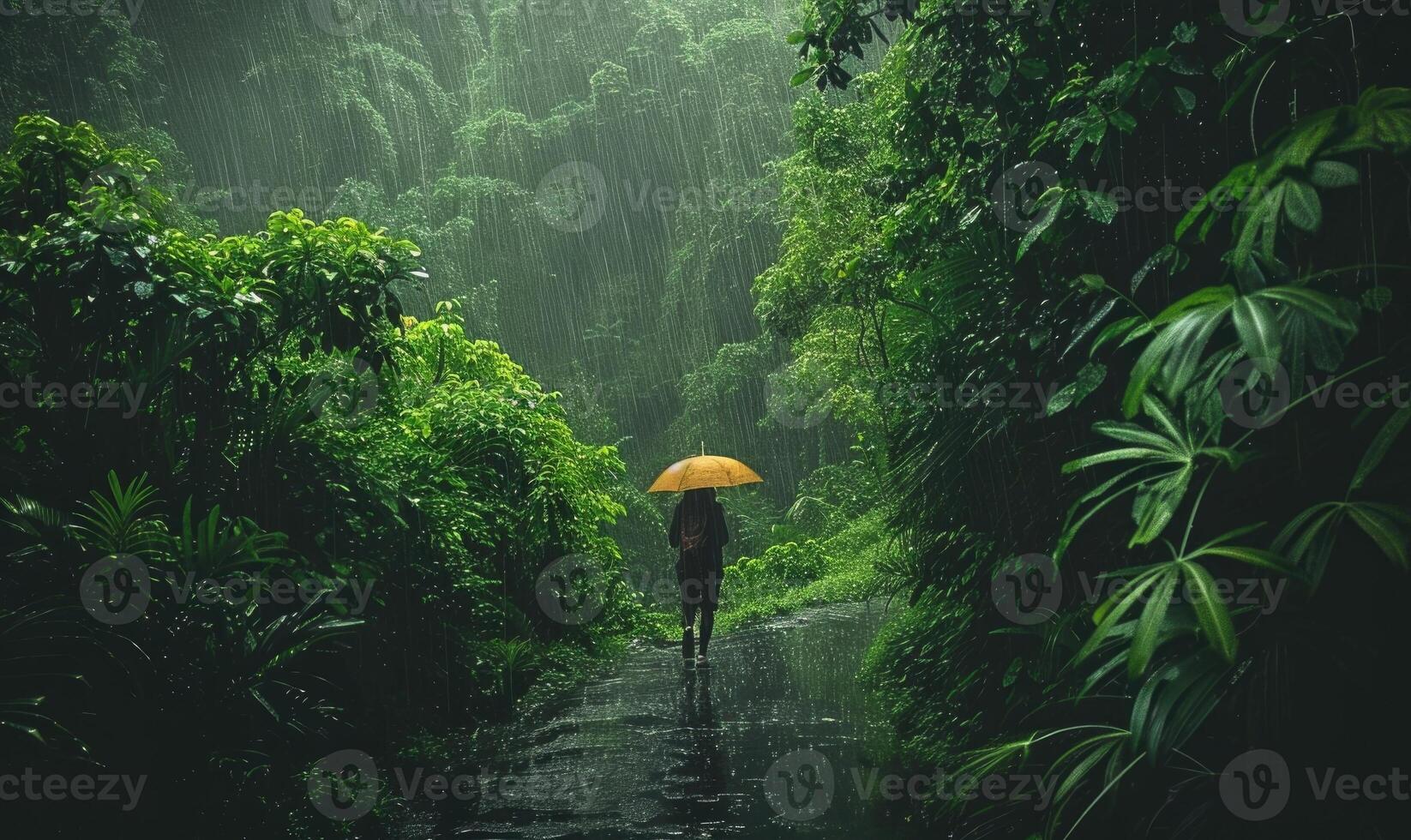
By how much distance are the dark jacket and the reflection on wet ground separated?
0.84 m

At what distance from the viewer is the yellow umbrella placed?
934 cm

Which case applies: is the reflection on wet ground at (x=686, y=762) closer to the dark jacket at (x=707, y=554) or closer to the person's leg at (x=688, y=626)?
the person's leg at (x=688, y=626)

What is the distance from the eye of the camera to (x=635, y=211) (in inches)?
1342

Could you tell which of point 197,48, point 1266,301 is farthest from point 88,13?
point 1266,301

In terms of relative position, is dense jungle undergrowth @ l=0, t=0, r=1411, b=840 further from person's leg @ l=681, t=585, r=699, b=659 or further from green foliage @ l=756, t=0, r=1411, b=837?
person's leg @ l=681, t=585, r=699, b=659

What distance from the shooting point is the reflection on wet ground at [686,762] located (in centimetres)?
450

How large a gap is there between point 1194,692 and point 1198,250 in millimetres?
1694

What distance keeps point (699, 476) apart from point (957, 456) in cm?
482

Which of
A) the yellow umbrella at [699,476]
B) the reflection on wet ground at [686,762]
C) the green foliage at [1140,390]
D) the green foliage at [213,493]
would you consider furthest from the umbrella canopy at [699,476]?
the green foliage at [1140,390]

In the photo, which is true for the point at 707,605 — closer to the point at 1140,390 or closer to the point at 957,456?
the point at 957,456

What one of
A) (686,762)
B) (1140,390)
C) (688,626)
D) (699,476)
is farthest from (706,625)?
(1140,390)

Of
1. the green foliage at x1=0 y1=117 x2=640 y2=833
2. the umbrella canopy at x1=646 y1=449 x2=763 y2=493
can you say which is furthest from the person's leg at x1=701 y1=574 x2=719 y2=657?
the green foliage at x1=0 y1=117 x2=640 y2=833

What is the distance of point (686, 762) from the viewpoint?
18.4 ft

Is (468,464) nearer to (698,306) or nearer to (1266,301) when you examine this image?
(1266,301)
